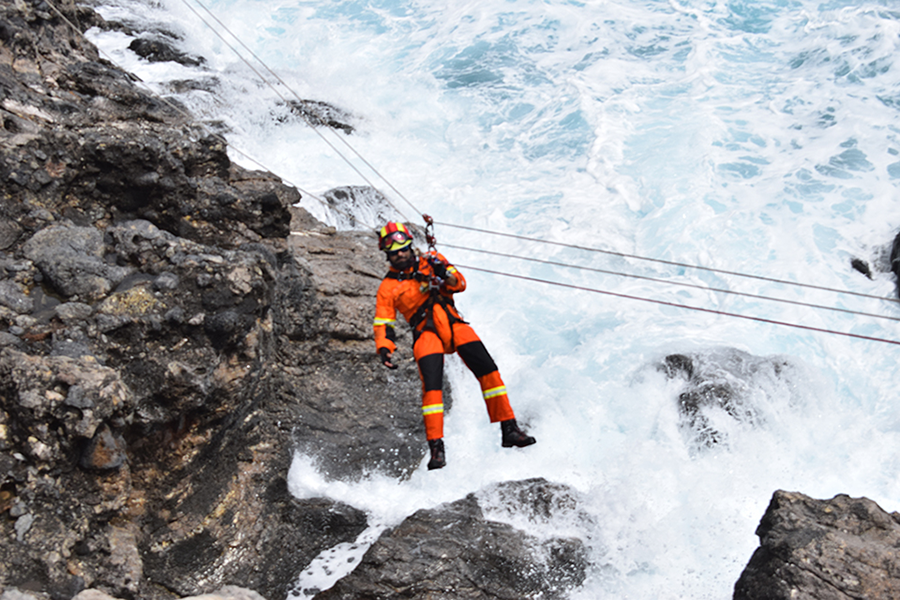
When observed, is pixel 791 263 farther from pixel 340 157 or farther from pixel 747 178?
pixel 340 157

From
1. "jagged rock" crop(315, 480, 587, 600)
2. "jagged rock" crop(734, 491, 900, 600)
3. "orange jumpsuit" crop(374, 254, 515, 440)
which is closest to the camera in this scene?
"jagged rock" crop(734, 491, 900, 600)

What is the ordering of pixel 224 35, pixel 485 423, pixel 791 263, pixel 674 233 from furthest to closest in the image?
pixel 224 35 → pixel 674 233 → pixel 791 263 → pixel 485 423

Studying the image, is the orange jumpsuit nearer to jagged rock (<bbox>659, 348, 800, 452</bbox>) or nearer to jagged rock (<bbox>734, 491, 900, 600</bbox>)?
jagged rock (<bbox>734, 491, 900, 600</bbox>)

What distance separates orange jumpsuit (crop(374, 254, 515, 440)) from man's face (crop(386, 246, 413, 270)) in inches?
2.9

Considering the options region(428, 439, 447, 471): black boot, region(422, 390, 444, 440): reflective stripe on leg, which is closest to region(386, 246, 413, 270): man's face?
region(422, 390, 444, 440): reflective stripe on leg

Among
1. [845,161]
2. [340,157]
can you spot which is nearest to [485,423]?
[340,157]

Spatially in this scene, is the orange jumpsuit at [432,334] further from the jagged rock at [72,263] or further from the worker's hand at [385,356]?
the jagged rock at [72,263]

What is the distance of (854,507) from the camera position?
468 cm

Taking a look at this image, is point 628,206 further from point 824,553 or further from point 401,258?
point 824,553

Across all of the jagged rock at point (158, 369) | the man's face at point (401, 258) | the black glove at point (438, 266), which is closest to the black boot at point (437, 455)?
the jagged rock at point (158, 369)

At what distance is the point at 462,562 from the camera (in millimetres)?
5012

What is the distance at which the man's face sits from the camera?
223 inches

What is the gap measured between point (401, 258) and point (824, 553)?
393cm

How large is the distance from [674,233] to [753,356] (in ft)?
13.6
